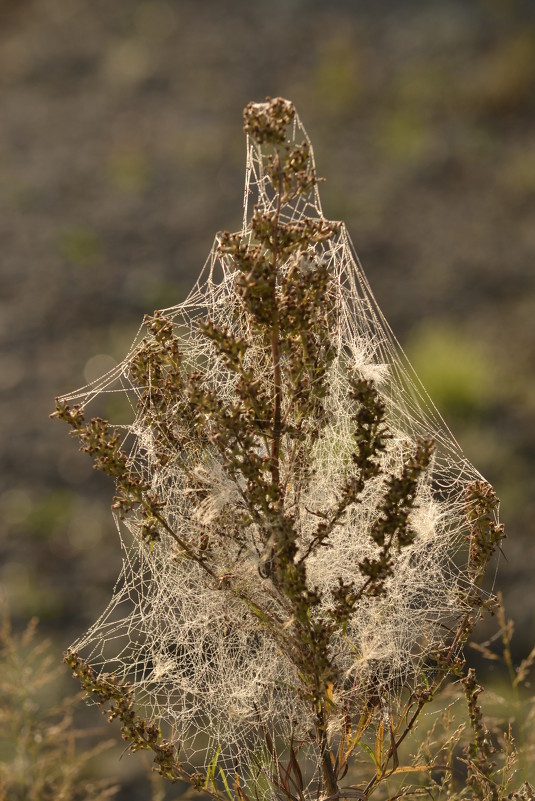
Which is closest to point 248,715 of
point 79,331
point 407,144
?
point 79,331

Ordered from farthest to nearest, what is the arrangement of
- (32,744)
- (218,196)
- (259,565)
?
(218,196) → (32,744) → (259,565)

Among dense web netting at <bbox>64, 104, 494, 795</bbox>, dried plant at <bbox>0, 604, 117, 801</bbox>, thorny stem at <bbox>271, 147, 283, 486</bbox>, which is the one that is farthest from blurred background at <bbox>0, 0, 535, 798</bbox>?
thorny stem at <bbox>271, 147, 283, 486</bbox>

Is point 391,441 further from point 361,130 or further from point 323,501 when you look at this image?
point 361,130

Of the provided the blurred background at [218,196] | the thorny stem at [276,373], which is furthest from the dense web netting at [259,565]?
the blurred background at [218,196]

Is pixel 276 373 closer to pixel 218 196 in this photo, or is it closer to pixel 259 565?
pixel 259 565

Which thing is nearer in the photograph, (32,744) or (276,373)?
(276,373)

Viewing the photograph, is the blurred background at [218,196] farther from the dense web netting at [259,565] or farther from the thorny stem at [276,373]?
the thorny stem at [276,373]

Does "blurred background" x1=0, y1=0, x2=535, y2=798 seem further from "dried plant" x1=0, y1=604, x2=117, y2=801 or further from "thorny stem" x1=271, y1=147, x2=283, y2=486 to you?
"thorny stem" x1=271, y1=147, x2=283, y2=486

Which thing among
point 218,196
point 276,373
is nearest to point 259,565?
point 276,373
